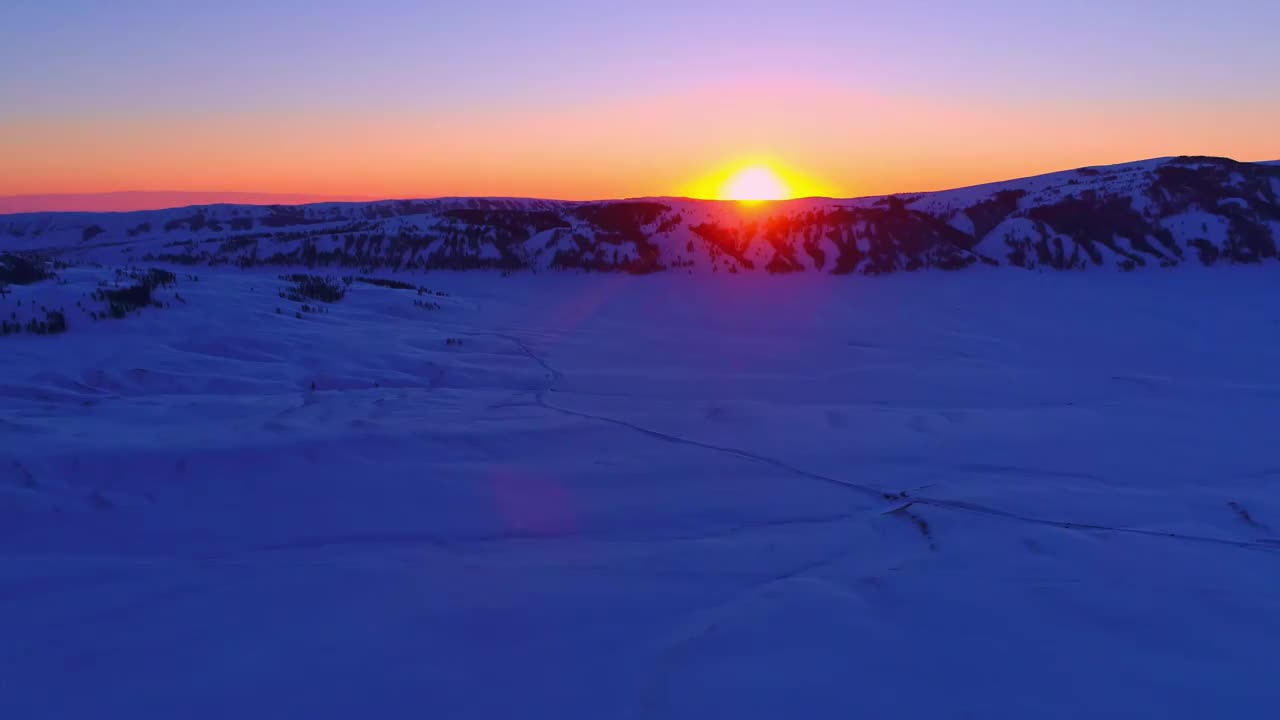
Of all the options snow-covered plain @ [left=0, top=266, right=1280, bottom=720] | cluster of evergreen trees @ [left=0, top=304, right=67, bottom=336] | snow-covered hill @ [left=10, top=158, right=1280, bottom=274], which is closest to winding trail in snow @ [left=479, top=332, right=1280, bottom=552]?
snow-covered plain @ [left=0, top=266, right=1280, bottom=720]

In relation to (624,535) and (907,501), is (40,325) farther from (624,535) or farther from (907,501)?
(907,501)

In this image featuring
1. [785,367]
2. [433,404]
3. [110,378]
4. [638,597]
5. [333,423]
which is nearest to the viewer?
[638,597]

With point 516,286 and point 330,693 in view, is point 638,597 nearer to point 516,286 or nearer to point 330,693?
point 330,693

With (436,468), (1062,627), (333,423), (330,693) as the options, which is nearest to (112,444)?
(333,423)

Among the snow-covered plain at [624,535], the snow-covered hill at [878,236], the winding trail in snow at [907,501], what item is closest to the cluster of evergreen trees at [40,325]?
the snow-covered plain at [624,535]

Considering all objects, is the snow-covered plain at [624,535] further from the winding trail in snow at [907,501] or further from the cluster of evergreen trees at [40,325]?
the cluster of evergreen trees at [40,325]

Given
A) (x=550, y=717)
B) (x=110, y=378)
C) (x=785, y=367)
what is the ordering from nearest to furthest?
(x=550, y=717) < (x=110, y=378) < (x=785, y=367)
